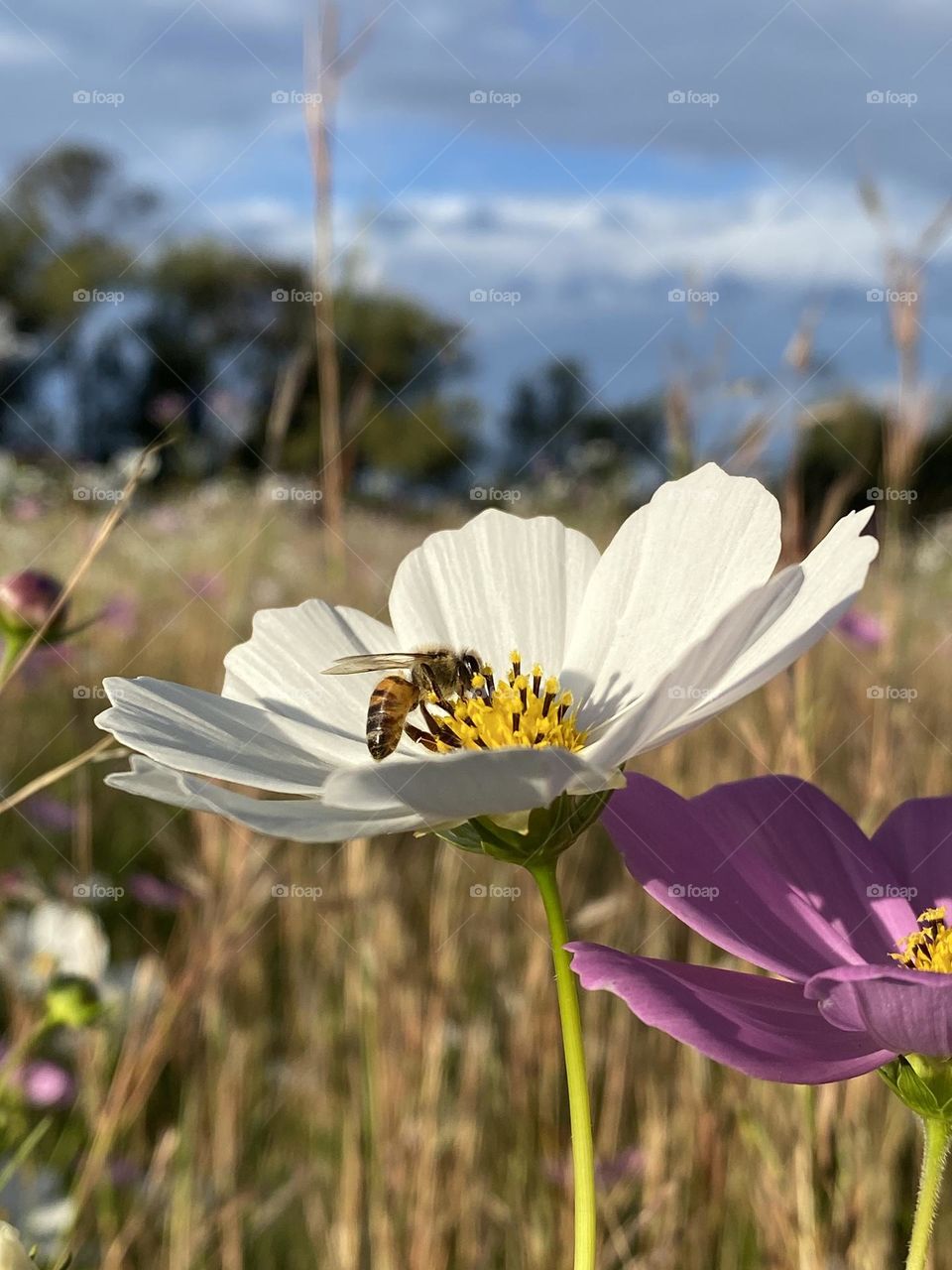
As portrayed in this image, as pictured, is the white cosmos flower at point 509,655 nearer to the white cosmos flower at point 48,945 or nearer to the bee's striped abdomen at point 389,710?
the bee's striped abdomen at point 389,710

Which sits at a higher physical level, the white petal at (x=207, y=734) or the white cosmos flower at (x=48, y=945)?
the white petal at (x=207, y=734)

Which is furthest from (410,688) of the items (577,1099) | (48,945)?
(48,945)

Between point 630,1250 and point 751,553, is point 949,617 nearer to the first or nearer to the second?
point 630,1250

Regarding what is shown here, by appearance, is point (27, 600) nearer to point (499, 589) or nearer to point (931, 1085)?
point (499, 589)

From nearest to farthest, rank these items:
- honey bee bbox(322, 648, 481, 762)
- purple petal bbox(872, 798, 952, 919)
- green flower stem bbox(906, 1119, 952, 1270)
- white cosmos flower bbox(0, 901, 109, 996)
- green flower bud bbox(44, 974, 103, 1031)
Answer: green flower stem bbox(906, 1119, 952, 1270) < purple petal bbox(872, 798, 952, 919) < honey bee bbox(322, 648, 481, 762) < green flower bud bbox(44, 974, 103, 1031) < white cosmos flower bbox(0, 901, 109, 996)

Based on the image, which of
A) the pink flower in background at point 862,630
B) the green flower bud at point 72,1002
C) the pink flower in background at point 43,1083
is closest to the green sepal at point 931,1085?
the green flower bud at point 72,1002

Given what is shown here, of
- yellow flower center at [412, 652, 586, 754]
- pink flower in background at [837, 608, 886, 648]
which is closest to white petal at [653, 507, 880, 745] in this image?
yellow flower center at [412, 652, 586, 754]

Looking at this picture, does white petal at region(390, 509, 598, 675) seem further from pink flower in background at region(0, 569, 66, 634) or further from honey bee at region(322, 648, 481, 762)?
pink flower in background at region(0, 569, 66, 634)
